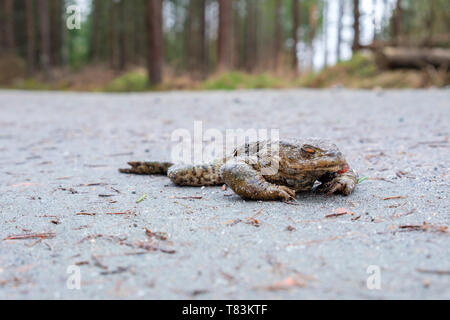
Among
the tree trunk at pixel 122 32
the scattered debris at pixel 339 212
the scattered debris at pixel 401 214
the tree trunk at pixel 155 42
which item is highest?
the tree trunk at pixel 122 32

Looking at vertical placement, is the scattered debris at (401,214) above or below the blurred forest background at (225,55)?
below

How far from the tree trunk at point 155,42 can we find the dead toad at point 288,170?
1368cm

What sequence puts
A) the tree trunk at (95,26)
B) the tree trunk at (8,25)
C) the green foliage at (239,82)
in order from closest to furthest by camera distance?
the green foliage at (239,82)
the tree trunk at (8,25)
the tree trunk at (95,26)

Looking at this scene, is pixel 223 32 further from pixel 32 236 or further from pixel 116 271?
pixel 116 271

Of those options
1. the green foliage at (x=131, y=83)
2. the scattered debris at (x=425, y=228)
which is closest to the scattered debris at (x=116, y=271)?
the scattered debris at (x=425, y=228)

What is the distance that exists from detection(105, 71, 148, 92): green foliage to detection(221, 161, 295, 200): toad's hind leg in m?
14.1

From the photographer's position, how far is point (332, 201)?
3109mm

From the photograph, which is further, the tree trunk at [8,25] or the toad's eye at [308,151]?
the tree trunk at [8,25]

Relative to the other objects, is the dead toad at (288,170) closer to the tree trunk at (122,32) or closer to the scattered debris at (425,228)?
the scattered debris at (425,228)

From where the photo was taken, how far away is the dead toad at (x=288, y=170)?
3086mm

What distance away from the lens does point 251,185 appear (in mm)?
3152
